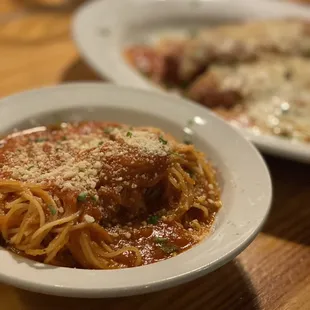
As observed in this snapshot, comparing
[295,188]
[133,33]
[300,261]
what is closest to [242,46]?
[133,33]

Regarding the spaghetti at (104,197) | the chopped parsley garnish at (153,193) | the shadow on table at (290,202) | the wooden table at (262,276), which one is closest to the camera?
the spaghetti at (104,197)

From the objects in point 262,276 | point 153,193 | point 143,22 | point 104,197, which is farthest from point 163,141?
point 143,22

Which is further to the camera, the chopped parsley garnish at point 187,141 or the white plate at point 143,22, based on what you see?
the white plate at point 143,22

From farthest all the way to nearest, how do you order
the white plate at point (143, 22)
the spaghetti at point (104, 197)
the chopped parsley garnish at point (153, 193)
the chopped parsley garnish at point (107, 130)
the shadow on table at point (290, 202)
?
the white plate at point (143, 22) < the shadow on table at point (290, 202) < the chopped parsley garnish at point (107, 130) < the chopped parsley garnish at point (153, 193) < the spaghetti at point (104, 197)

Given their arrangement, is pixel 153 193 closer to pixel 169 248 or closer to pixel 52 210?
pixel 169 248

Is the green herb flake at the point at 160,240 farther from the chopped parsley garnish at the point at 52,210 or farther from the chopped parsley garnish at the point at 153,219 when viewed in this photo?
the chopped parsley garnish at the point at 52,210

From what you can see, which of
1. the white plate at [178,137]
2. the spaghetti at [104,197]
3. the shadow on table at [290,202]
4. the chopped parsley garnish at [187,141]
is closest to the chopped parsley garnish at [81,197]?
the spaghetti at [104,197]
